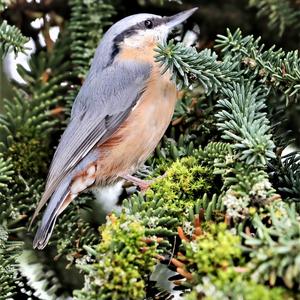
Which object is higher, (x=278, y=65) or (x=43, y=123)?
(x=278, y=65)

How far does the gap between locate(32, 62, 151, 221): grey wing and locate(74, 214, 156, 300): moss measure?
0.61m

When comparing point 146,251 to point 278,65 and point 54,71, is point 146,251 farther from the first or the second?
point 54,71

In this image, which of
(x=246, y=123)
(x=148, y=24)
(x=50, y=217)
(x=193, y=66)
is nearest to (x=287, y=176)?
(x=246, y=123)

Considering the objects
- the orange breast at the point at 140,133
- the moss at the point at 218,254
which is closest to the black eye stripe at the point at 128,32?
the orange breast at the point at 140,133

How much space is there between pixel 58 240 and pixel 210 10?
2.86 feet

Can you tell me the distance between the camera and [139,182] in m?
1.57

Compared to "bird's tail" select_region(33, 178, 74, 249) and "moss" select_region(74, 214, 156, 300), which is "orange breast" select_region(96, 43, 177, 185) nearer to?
"bird's tail" select_region(33, 178, 74, 249)

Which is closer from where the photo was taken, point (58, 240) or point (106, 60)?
point (58, 240)

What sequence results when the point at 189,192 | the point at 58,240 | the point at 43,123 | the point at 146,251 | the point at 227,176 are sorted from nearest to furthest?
the point at 146,251
the point at 227,176
the point at 189,192
the point at 58,240
the point at 43,123

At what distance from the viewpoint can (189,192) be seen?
1.25 m

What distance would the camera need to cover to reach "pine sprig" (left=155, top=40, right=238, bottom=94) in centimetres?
121

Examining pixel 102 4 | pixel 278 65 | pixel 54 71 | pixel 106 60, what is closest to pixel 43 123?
pixel 54 71

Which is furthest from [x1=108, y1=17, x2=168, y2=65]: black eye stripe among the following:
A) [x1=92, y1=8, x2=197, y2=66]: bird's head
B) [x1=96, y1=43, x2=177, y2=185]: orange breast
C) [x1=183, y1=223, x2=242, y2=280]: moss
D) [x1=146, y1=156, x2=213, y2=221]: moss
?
[x1=183, y1=223, x2=242, y2=280]: moss

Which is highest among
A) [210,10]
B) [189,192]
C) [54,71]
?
[210,10]
